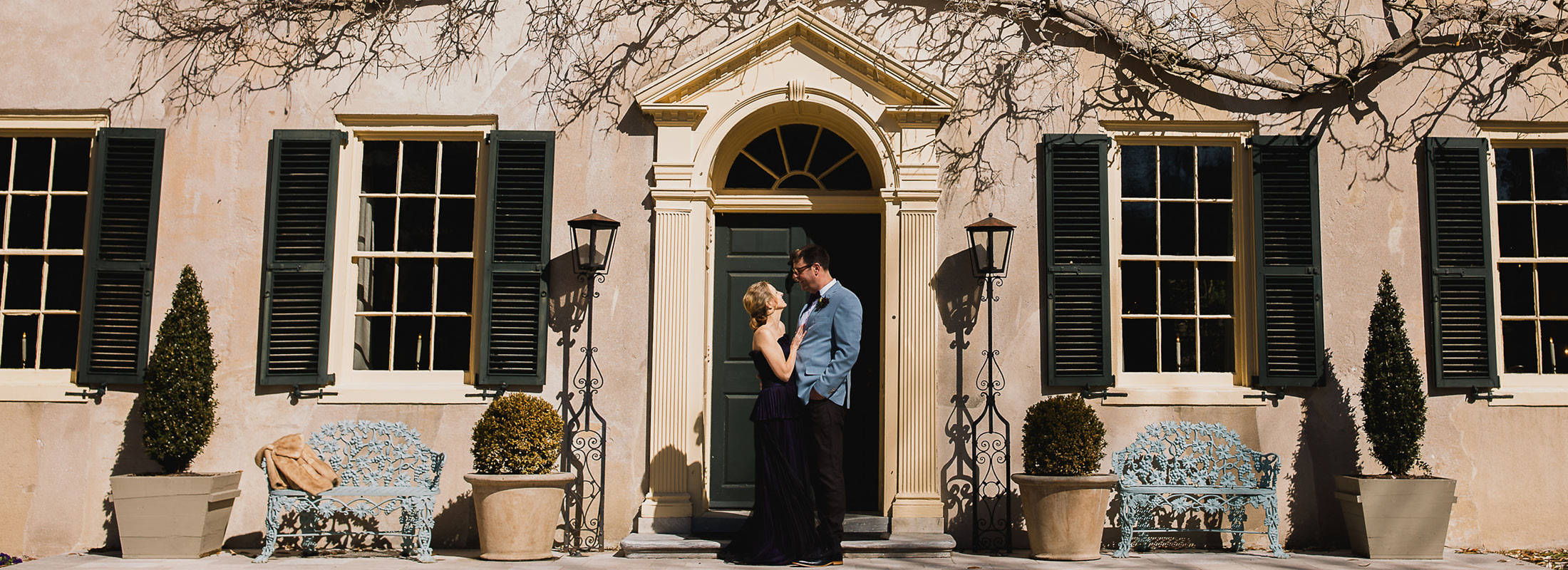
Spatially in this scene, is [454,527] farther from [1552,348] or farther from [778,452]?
[1552,348]

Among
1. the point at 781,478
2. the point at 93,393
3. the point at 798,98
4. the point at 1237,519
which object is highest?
the point at 798,98

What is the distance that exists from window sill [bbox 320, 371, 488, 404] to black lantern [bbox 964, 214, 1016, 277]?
3.23 meters

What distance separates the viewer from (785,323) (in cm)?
716

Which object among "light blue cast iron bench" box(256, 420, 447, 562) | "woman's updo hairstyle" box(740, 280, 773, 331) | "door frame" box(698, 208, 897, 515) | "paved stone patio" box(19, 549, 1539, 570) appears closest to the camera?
"woman's updo hairstyle" box(740, 280, 773, 331)

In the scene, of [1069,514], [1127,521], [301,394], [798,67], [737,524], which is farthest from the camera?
[798,67]

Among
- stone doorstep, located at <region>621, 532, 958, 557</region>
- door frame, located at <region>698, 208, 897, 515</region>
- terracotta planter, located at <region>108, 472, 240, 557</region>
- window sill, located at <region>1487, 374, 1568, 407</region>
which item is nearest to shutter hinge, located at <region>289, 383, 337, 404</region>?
terracotta planter, located at <region>108, 472, 240, 557</region>

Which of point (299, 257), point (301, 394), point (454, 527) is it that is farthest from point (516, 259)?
point (454, 527)

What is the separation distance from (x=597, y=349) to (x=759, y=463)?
1.57 m

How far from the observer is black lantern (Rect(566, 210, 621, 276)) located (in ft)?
22.1

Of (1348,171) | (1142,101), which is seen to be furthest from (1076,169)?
(1348,171)

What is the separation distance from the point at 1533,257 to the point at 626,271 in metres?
5.96

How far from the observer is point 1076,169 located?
22.7ft

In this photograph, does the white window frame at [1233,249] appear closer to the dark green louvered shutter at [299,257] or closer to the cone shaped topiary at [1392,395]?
the cone shaped topiary at [1392,395]

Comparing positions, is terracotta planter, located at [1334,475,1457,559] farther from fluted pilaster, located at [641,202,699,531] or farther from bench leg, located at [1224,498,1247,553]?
fluted pilaster, located at [641,202,699,531]
